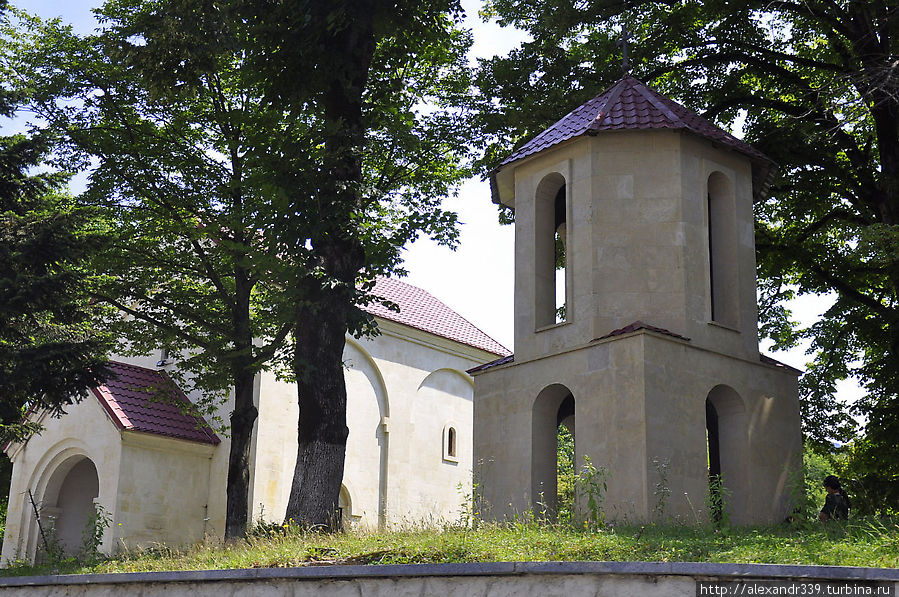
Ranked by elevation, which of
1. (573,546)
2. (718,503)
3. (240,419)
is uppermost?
(240,419)

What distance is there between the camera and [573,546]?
9656mm

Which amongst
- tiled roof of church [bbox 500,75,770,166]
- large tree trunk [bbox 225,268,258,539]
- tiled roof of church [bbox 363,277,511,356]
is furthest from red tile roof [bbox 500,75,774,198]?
tiled roof of church [bbox 363,277,511,356]

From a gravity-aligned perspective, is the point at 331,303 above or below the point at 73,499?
above

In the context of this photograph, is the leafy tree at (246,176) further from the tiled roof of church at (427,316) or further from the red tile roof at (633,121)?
the tiled roof of church at (427,316)

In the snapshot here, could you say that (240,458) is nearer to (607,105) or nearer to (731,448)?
(731,448)

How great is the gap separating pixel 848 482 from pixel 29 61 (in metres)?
21.5

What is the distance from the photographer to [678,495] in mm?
14336

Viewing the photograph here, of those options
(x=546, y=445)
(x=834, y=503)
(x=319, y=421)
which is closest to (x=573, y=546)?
(x=834, y=503)

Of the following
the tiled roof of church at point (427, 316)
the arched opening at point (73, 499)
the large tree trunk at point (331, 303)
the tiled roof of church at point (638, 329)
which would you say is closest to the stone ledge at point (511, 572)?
the large tree trunk at point (331, 303)

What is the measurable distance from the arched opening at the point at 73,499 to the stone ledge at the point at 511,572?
15610mm

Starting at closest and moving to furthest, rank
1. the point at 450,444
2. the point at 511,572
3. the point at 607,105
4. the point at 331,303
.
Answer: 1. the point at 511,572
2. the point at 331,303
3. the point at 607,105
4. the point at 450,444

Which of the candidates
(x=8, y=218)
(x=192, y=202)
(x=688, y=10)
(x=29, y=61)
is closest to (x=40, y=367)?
(x=8, y=218)

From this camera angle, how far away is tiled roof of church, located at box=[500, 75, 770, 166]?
16297 mm

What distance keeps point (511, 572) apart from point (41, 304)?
12.9m
